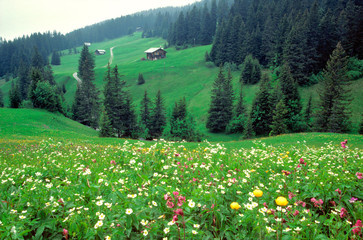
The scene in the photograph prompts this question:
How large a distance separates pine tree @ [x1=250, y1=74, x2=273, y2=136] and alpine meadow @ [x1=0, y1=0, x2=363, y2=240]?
24 centimetres

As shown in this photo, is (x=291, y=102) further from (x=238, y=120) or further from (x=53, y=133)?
(x=53, y=133)

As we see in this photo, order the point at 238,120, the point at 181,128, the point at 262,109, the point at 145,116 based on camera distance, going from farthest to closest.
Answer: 1. the point at 145,116
2. the point at 238,120
3. the point at 262,109
4. the point at 181,128

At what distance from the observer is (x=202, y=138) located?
42375mm

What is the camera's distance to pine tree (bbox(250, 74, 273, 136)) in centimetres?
4141

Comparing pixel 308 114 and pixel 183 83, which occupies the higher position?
pixel 183 83

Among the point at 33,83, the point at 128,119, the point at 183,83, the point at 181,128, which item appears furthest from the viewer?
the point at 183,83

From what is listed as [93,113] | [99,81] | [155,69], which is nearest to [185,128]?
[93,113]

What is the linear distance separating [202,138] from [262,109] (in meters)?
13.6

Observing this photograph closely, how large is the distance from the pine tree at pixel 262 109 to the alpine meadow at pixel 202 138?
24 centimetres

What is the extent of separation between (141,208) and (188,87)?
6833cm

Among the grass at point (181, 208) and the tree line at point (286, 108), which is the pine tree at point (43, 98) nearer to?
the tree line at point (286, 108)

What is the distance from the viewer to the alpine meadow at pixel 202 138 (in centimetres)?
281

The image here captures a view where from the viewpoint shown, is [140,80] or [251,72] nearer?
[251,72]

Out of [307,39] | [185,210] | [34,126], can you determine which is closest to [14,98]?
[34,126]
